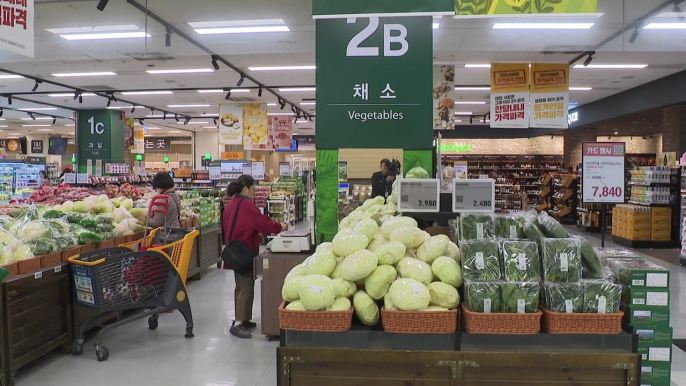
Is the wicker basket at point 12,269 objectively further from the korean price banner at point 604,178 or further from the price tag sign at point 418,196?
the korean price banner at point 604,178

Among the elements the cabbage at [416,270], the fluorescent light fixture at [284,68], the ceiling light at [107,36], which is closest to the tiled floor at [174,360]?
the cabbage at [416,270]

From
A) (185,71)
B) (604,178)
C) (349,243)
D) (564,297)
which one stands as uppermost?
(185,71)

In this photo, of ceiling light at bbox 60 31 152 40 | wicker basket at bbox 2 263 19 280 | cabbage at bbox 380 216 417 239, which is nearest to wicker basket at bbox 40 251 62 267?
wicker basket at bbox 2 263 19 280

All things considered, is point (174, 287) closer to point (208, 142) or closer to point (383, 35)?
point (383, 35)

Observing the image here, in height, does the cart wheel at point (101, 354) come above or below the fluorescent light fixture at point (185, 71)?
below

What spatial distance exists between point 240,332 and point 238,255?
31.2 inches

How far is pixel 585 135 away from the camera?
59.6 ft

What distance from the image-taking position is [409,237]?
2.54 m

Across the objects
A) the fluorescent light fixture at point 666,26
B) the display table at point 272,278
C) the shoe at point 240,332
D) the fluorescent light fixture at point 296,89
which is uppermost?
the fluorescent light fixture at point 296,89

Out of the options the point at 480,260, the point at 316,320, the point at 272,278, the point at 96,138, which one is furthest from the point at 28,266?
the point at 96,138

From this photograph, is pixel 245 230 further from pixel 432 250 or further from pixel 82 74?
pixel 82 74

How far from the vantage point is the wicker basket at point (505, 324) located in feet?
7.14

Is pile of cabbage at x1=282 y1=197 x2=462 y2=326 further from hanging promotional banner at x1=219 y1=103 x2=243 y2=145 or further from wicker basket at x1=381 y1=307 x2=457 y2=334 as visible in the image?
hanging promotional banner at x1=219 y1=103 x2=243 y2=145

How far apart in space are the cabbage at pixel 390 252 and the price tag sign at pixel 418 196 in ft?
3.58
